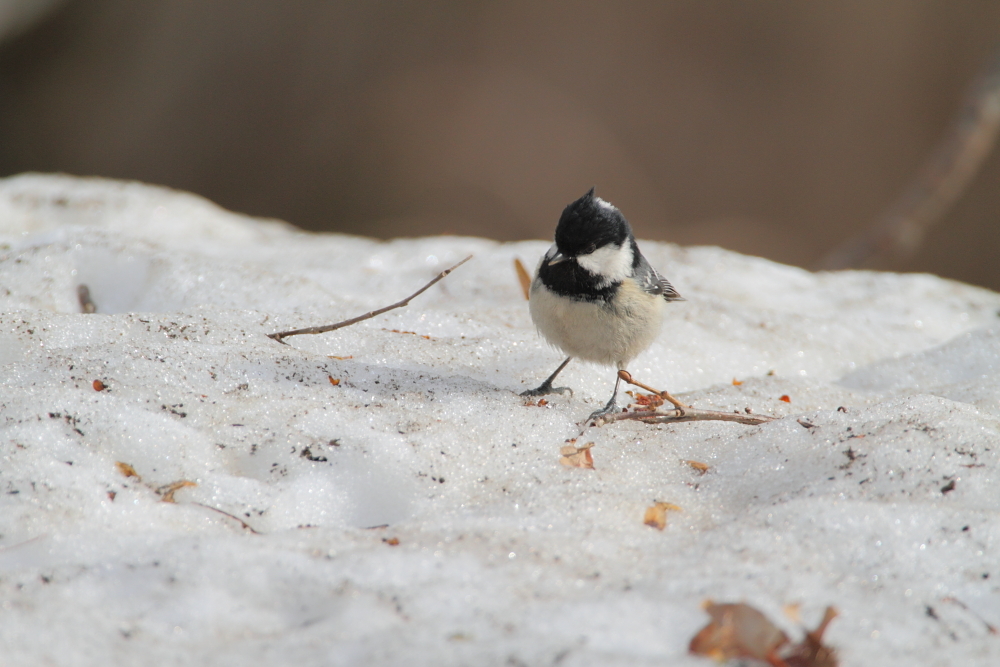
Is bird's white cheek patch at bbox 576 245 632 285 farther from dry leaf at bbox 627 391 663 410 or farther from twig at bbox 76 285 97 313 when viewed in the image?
twig at bbox 76 285 97 313

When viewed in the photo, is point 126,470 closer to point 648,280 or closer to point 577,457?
point 577,457

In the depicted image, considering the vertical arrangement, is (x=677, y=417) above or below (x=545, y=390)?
above

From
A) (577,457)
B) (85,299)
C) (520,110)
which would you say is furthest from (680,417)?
(520,110)

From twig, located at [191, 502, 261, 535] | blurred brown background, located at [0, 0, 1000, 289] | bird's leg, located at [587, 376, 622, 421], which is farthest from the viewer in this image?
blurred brown background, located at [0, 0, 1000, 289]

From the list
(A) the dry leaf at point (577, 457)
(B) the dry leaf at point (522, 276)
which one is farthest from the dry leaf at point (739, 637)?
(B) the dry leaf at point (522, 276)

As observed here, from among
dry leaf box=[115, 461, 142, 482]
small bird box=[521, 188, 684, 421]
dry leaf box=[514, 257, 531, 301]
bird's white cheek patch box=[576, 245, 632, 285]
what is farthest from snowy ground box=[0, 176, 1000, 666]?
bird's white cheek patch box=[576, 245, 632, 285]

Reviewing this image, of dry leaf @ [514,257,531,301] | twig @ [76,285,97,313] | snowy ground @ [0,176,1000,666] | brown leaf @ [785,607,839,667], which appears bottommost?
twig @ [76,285,97,313]

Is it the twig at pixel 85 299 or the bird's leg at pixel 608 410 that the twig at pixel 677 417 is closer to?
the bird's leg at pixel 608 410
